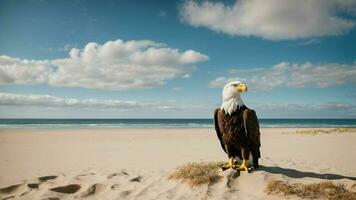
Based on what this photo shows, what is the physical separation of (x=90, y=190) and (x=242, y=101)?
3.14 m

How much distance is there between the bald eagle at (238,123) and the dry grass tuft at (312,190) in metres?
0.77

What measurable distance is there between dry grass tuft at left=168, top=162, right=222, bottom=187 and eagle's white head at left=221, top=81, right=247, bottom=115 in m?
1.14

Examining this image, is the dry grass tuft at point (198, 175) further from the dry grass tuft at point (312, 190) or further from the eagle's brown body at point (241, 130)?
the dry grass tuft at point (312, 190)

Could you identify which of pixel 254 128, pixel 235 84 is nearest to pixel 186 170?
pixel 254 128

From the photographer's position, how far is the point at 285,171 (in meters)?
5.84

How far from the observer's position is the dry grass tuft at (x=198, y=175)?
4.89 meters

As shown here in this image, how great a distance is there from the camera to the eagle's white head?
16.8 feet

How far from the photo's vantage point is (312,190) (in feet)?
14.4

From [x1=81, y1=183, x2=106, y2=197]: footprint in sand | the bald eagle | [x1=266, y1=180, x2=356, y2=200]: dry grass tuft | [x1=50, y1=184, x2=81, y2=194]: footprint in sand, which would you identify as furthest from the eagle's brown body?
[x1=50, y1=184, x2=81, y2=194]: footprint in sand

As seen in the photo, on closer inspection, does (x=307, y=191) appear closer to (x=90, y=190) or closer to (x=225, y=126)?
(x=225, y=126)

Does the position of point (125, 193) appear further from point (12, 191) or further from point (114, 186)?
point (12, 191)

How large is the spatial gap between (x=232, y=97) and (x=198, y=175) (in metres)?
1.51

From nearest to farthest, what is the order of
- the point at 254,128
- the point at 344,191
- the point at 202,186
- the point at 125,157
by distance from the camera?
the point at 344,191
the point at 202,186
the point at 254,128
the point at 125,157

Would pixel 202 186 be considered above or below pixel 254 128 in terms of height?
below
